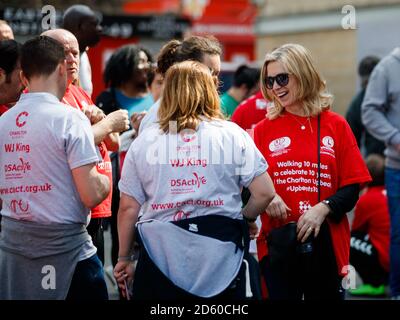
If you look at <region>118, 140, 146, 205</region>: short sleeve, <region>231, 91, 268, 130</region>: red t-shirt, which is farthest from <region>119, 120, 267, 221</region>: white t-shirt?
<region>231, 91, 268, 130</region>: red t-shirt

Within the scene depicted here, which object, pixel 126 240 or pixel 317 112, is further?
pixel 317 112

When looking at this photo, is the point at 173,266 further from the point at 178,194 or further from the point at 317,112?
the point at 317,112

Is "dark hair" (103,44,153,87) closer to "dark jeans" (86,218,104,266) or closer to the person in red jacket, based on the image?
"dark jeans" (86,218,104,266)

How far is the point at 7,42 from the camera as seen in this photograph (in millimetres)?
5473

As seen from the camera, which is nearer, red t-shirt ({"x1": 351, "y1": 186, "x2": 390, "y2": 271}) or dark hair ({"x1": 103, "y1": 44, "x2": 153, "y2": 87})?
dark hair ({"x1": 103, "y1": 44, "x2": 153, "y2": 87})

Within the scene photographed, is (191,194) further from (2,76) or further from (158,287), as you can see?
(2,76)

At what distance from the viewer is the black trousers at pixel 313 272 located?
4.96 metres

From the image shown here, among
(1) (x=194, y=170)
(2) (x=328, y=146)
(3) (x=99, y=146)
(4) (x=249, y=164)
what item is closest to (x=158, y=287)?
(1) (x=194, y=170)

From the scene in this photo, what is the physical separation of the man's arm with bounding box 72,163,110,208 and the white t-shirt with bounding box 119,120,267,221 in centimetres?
14

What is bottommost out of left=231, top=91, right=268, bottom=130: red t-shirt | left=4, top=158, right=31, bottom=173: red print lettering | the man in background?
left=4, top=158, right=31, bottom=173: red print lettering

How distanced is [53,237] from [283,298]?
131 centimetres

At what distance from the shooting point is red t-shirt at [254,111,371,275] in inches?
197
